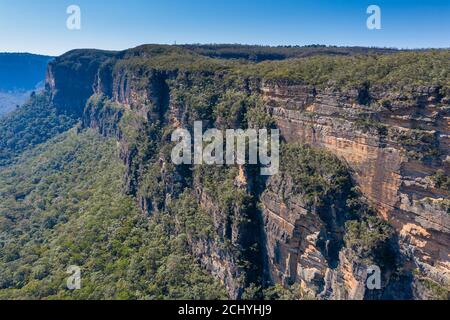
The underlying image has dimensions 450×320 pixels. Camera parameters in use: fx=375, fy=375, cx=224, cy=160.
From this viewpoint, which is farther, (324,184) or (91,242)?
(91,242)

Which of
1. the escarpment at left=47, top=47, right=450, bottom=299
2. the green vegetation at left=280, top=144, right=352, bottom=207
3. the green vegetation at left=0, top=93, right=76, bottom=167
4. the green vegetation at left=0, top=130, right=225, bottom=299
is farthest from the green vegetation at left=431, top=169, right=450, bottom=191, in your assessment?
the green vegetation at left=0, top=93, right=76, bottom=167

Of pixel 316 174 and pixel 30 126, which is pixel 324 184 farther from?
pixel 30 126

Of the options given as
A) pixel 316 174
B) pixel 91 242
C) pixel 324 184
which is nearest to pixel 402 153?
pixel 324 184

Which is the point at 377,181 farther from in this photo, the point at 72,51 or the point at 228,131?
the point at 72,51

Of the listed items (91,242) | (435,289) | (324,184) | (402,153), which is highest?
(402,153)

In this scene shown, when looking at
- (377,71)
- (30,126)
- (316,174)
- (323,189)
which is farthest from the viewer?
(30,126)

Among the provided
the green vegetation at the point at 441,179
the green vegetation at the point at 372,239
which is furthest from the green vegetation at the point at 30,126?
the green vegetation at the point at 441,179

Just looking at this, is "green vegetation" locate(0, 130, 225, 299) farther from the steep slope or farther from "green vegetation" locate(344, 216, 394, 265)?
"green vegetation" locate(344, 216, 394, 265)

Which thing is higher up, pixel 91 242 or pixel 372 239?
pixel 372 239

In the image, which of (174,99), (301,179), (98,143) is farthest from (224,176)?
(98,143)
